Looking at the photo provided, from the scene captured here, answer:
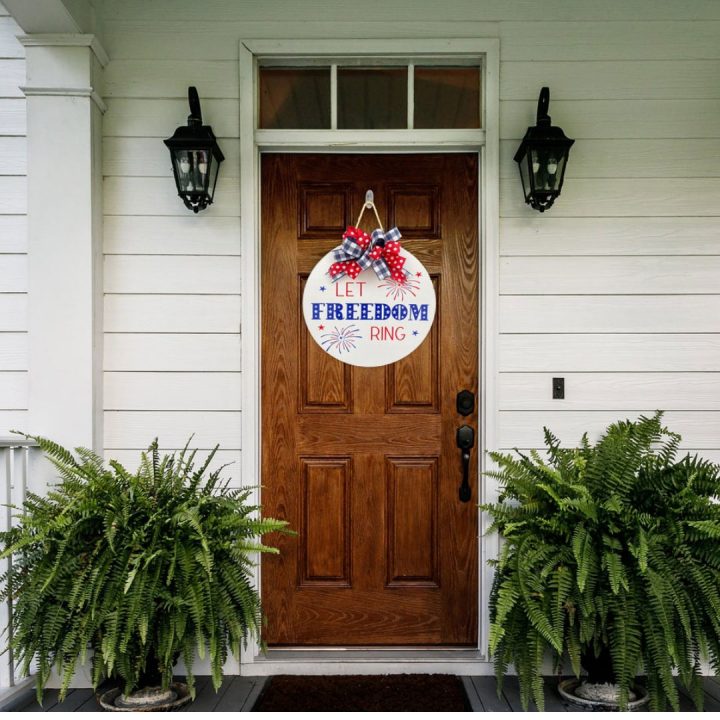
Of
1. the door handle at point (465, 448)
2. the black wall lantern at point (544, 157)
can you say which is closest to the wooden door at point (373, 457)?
the door handle at point (465, 448)

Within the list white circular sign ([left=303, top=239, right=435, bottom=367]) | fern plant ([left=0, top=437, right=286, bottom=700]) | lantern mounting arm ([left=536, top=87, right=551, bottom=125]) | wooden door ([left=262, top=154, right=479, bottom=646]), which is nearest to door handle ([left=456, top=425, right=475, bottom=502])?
wooden door ([left=262, top=154, right=479, bottom=646])

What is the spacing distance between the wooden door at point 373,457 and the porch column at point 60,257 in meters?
0.70

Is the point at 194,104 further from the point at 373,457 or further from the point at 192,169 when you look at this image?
the point at 373,457

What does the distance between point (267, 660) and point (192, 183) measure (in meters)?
1.92

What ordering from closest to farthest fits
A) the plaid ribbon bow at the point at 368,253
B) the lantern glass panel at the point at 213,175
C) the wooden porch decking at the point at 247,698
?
the wooden porch decking at the point at 247,698, the lantern glass panel at the point at 213,175, the plaid ribbon bow at the point at 368,253

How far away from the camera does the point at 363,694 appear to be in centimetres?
260

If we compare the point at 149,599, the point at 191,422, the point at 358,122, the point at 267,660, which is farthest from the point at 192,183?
the point at 267,660

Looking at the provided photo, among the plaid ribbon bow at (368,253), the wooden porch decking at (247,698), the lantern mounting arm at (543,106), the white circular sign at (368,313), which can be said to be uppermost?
the lantern mounting arm at (543,106)

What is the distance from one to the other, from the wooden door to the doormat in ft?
0.60

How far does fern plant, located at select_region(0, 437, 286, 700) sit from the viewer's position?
2.23 metres

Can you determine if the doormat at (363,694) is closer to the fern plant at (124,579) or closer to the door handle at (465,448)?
the fern plant at (124,579)

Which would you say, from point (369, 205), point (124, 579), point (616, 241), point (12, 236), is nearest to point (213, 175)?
point (369, 205)

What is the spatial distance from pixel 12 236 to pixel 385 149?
5.15ft

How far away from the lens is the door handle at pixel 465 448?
286cm
